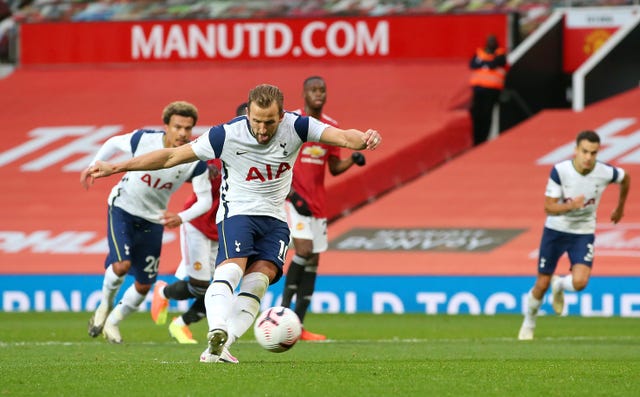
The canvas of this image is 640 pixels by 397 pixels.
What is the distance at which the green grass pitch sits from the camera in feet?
25.6

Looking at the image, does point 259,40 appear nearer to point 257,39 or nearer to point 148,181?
point 257,39

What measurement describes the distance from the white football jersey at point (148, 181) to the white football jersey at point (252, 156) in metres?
2.63

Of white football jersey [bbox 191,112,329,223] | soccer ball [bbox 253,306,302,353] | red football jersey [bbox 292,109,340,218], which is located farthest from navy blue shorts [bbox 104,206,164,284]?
soccer ball [bbox 253,306,302,353]

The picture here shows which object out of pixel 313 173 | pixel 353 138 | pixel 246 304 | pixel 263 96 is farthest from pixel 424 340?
pixel 263 96

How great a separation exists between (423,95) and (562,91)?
2.66 m

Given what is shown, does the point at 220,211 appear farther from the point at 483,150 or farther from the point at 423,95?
the point at 423,95

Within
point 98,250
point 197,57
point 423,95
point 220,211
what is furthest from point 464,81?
point 220,211

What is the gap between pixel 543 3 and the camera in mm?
25672

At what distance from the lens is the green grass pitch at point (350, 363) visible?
7.80 metres

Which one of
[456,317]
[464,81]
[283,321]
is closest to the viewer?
[283,321]

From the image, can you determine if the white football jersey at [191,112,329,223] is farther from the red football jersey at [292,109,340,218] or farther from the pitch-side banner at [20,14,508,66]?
the pitch-side banner at [20,14,508,66]

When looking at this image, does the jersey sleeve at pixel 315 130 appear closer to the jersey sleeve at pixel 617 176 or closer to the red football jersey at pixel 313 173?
the red football jersey at pixel 313 173

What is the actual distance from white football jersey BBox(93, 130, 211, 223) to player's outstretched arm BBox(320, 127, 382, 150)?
9.99 ft

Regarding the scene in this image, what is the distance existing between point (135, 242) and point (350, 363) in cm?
384
